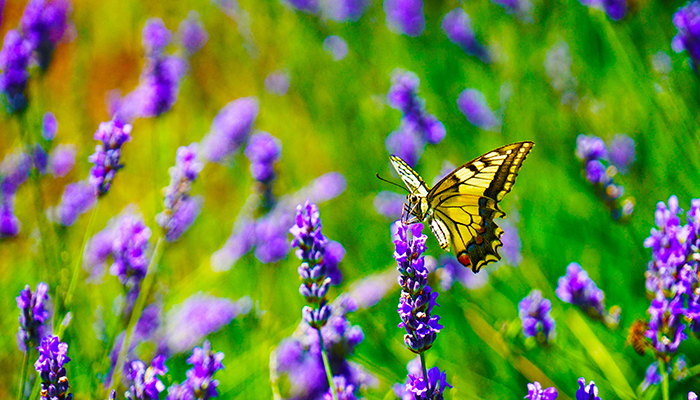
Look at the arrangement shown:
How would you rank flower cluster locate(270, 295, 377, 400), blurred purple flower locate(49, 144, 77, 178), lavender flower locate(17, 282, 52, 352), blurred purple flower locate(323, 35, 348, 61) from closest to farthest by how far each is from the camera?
lavender flower locate(17, 282, 52, 352) → flower cluster locate(270, 295, 377, 400) → blurred purple flower locate(49, 144, 77, 178) → blurred purple flower locate(323, 35, 348, 61)

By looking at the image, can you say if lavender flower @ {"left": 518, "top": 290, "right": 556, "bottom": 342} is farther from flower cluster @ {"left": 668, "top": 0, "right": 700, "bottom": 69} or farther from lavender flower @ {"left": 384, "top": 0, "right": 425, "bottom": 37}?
lavender flower @ {"left": 384, "top": 0, "right": 425, "bottom": 37}

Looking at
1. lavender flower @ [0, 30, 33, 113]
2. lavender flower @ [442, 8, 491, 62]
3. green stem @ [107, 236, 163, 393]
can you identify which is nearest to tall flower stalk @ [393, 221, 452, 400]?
green stem @ [107, 236, 163, 393]

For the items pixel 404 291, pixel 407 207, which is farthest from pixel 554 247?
pixel 404 291

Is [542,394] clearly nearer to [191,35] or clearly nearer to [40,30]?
[40,30]

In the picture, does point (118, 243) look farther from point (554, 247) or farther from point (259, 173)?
point (554, 247)

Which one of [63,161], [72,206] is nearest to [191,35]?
[63,161]

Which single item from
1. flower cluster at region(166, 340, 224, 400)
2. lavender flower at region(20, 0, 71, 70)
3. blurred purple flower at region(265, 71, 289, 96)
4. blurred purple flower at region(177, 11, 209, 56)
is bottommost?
blurred purple flower at region(265, 71, 289, 96)

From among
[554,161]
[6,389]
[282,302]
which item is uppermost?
[554,161]
